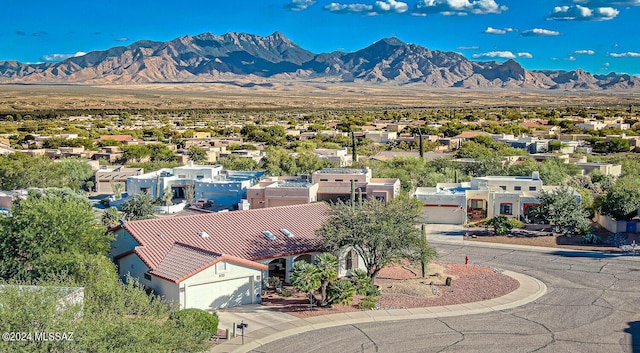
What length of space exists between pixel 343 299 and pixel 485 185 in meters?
26.6

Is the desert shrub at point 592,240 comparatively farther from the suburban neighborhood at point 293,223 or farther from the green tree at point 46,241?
the green tree at point 46,241

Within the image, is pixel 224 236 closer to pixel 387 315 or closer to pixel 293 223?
pixel 293 223

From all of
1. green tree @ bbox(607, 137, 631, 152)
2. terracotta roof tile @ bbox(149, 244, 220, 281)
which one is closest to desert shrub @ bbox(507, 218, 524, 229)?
terracotta roof tile @ bbox(149, 244, 220, 281)

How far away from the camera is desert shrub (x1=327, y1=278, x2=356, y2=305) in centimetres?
2908

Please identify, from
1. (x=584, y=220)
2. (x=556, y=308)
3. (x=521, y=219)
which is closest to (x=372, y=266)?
(x=556, y=308)

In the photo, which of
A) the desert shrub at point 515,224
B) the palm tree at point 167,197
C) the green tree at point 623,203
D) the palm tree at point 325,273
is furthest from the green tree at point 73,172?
the green tree at point 623,203

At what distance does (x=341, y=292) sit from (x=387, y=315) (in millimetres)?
2045

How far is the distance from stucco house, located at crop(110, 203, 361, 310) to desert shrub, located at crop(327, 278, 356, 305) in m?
3.14

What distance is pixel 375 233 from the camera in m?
31.8

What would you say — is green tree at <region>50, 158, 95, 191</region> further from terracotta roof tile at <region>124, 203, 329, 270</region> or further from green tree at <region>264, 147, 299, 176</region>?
terracotta roof tile at <region>124, 203, 329, 270</region>

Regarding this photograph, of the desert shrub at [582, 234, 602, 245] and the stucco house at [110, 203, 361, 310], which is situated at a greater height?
the stucco house at [110, 203, 361, 310]

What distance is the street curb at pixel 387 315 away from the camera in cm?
2503

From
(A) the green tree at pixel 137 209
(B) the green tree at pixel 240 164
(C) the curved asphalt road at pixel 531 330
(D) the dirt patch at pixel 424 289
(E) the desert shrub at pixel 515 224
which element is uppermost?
(B) the green tree at pixel 240 164

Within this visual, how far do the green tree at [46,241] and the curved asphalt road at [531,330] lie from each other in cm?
938
